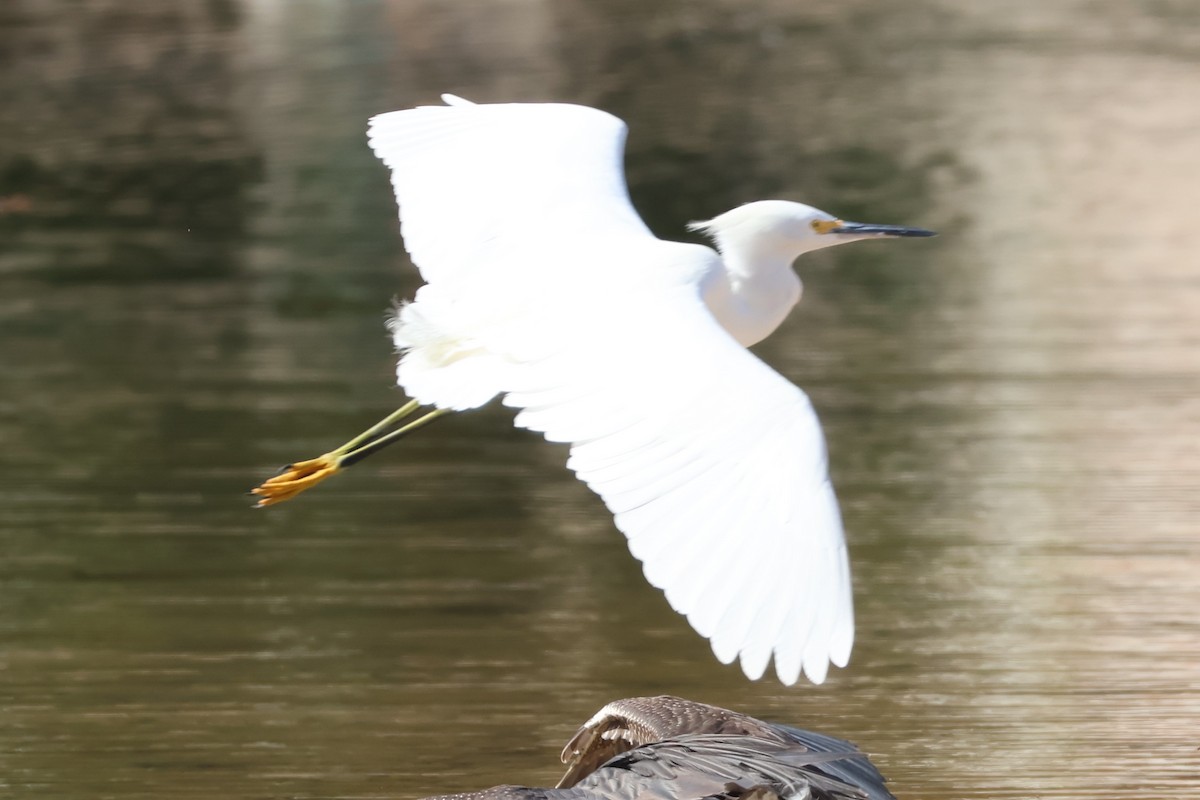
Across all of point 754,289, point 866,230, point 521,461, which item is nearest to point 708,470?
point 754,289

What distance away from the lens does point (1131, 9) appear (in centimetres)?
1983

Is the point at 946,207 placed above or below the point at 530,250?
below

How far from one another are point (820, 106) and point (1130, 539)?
9.37 m

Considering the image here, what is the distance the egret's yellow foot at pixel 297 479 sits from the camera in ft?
17.4

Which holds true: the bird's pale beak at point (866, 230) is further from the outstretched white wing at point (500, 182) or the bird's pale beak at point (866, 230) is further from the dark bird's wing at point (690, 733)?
the dark bird's wing at point (690, 733)

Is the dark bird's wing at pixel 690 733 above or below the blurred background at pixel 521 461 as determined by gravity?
above

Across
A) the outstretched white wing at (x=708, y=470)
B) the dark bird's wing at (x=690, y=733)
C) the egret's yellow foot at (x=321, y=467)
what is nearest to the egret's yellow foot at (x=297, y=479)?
the egret's yellow foot at (x=321, y=467)

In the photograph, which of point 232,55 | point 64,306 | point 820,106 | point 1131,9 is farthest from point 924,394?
point 1131,9

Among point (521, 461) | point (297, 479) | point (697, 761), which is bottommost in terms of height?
point (521, 461)

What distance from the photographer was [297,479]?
5.37 m

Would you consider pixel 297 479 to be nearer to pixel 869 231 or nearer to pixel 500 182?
pixel 500 182

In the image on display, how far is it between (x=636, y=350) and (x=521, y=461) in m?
3.51

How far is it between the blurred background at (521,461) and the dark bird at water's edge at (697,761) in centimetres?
77

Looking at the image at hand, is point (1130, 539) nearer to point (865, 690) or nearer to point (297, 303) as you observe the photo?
point (865, 690)
